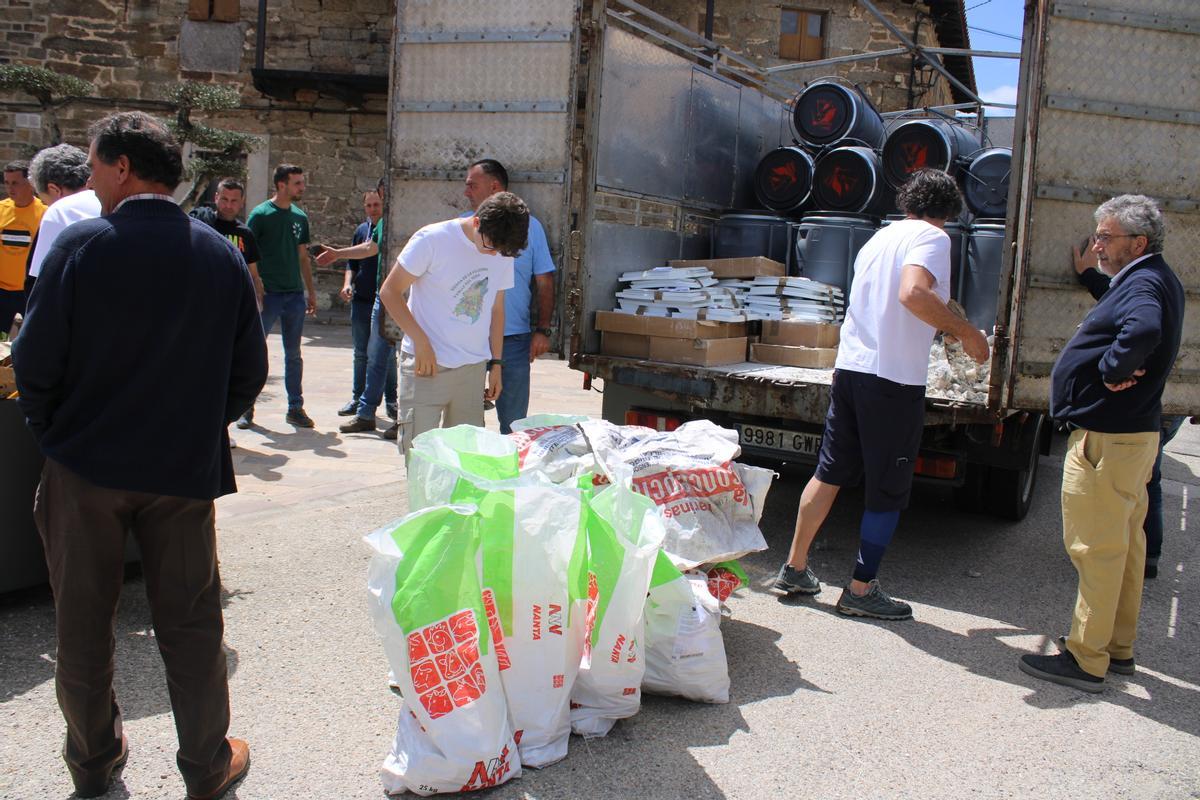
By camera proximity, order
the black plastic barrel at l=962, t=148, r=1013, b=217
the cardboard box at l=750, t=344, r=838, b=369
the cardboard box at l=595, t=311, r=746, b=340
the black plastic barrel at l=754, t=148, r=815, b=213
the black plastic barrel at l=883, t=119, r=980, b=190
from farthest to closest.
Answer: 1. the black plastic barrel at l=754, t=148, r=815, b=213
2. the black plastic barrel at l=883, t=119, r=980, b=190
3. the black plastic barrel at l=962, t=148, r=1013, b=217
4. the cardboard box at l=750, t=344, r=838, b=369
5. the cardboard box at l=595, t=311, r=746, b=340

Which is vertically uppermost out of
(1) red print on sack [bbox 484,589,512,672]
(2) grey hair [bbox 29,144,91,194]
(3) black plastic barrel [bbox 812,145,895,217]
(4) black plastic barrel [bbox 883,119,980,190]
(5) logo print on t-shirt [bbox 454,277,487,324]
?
(4) black plastic barrel [bbox 883,119,980,190]

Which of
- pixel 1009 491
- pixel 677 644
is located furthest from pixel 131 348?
pixel 1009 491

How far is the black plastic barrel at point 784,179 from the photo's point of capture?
7324mm

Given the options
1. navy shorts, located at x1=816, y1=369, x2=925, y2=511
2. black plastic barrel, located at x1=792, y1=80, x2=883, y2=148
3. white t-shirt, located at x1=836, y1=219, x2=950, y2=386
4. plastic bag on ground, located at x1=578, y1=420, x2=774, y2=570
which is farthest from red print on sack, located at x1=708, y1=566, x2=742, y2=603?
black plastic barrel, located at x1=792, y1=80, x2=883, y2=148

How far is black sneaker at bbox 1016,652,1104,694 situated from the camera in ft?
12.0

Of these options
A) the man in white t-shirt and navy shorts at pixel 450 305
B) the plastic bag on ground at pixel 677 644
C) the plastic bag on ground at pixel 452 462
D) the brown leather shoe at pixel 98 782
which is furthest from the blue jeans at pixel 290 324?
the brown leather shoe at pixel 98 782

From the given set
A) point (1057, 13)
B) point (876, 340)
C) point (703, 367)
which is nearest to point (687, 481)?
point (876, 340)

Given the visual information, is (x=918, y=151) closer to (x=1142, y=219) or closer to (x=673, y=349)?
(x=673, y=349)

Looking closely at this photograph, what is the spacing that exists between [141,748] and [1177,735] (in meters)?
3.18

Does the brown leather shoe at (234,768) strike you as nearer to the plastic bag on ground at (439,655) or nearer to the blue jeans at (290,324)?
the plastic bag on ground at (439,655)

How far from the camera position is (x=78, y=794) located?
8.50 feet

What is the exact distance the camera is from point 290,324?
763cm

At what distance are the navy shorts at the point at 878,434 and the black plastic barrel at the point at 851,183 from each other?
3.13m

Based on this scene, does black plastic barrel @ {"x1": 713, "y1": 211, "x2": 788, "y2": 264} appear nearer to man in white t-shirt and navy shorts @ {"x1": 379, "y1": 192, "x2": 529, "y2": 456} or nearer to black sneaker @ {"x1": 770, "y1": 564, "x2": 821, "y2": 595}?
man in white t-shirt and navy shorts @ {"x1": 379, "y1": 192, "x2": 529, "y2": 456}
